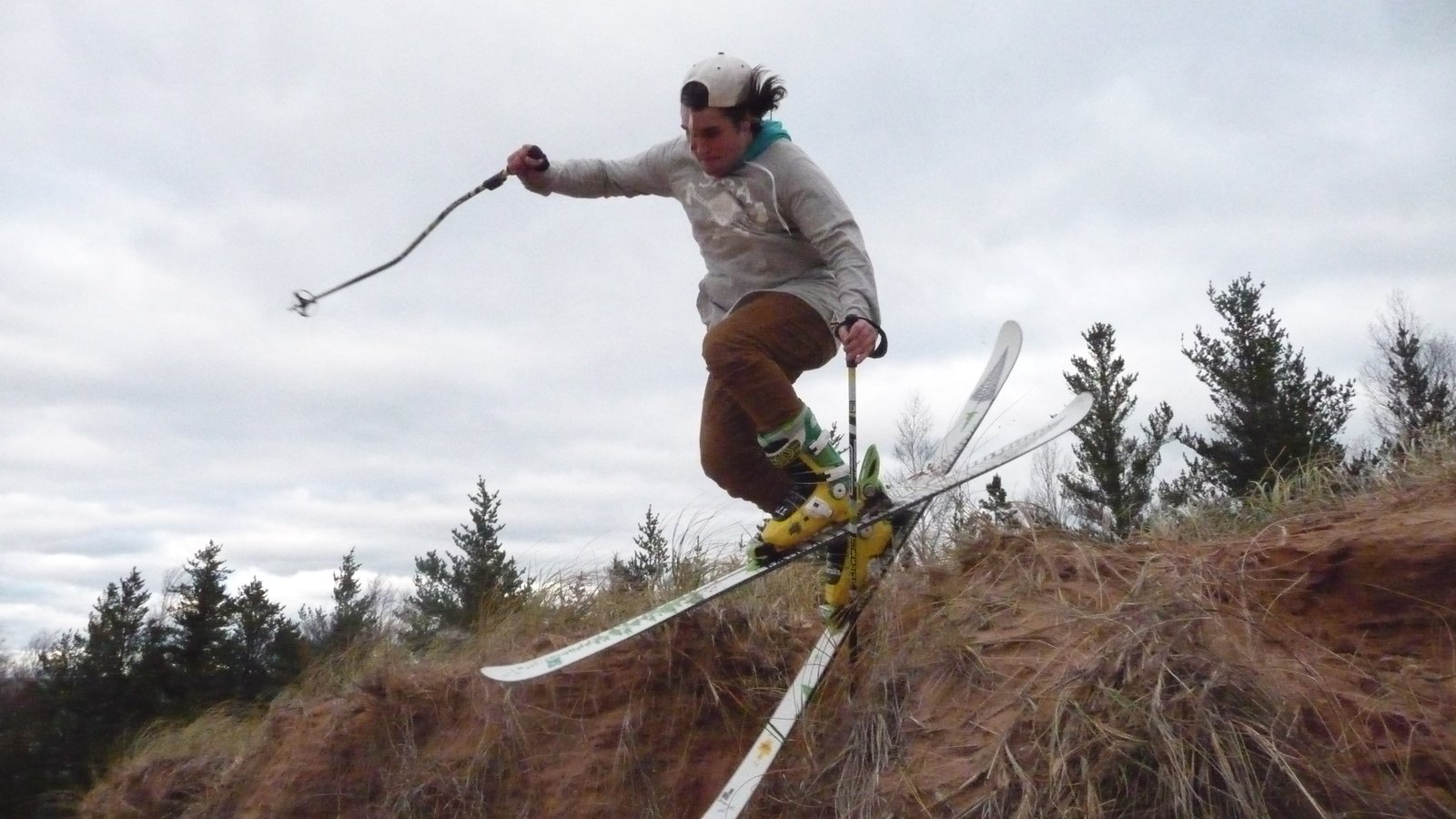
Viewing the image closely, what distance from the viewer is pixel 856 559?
132 inches

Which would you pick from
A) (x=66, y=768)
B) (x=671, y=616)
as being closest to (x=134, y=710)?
(x=66, y=768)

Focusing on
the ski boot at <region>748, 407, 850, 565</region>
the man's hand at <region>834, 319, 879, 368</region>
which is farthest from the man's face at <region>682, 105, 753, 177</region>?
the ski boot at <region>748, 407, 850, 565</region>

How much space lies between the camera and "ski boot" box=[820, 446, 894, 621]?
333 cm

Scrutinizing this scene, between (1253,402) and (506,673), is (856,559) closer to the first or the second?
(506,673)

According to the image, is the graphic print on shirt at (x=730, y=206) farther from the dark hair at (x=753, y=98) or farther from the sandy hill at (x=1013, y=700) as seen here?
the sandy hill at (x=1013, y=700)

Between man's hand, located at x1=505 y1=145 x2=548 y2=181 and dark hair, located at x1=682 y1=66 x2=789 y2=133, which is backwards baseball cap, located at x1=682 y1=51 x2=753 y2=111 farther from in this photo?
man's hand, located at x1=505 y1=145 x2=548 y2=181

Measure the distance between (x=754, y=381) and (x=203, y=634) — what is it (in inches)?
473

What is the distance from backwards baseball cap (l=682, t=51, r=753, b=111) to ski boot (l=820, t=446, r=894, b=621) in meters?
1.54

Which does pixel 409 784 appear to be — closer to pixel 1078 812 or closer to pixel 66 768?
pixel 1078 812

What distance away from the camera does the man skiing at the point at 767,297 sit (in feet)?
10.6

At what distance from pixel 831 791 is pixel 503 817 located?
A: 1672 millimetres

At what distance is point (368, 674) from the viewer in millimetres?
4477

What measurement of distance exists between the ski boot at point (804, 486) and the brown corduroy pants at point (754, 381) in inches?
2.8

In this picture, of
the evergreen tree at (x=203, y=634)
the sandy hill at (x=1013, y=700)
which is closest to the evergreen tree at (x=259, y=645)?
the evergreen tree at (x=203, y=634)
